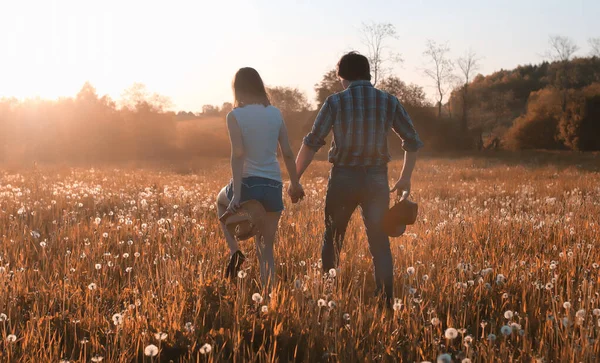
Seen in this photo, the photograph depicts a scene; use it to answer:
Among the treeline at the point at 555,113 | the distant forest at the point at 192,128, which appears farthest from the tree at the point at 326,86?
the treeline at the point at 555,113

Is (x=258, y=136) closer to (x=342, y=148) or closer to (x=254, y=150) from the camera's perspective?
(x=254, y=150)

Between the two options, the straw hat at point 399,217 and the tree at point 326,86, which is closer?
the straw hat at point 399,217

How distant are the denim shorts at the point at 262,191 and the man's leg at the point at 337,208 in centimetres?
48

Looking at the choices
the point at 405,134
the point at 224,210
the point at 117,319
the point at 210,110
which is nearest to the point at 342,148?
the point at 405,134

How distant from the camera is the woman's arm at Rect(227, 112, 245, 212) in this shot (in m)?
4.57

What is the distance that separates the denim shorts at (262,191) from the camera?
184 inches

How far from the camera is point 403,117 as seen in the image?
4.77 metres

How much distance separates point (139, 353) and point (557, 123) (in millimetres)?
55750

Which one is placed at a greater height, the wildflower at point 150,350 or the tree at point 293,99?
the tree at point 293,99

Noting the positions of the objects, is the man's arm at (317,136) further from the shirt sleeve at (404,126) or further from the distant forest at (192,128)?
the distant forest at (192,128)

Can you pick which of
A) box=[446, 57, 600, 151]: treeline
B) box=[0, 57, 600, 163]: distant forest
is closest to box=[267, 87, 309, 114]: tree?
box=[0, 57, 600, 163]: distant forest

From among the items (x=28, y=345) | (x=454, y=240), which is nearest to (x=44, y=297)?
(x=28, y=345)

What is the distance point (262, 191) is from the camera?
185 inches

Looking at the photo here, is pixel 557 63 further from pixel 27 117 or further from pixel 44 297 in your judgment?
pixel 44 297
